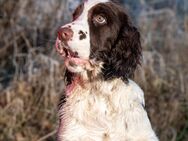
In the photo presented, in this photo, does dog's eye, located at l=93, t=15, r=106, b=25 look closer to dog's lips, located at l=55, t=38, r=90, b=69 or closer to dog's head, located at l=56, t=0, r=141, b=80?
Result: dog's head, located at l=56, t=0, r=141, b=80

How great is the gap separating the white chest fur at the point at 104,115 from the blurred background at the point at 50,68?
9.65 feet

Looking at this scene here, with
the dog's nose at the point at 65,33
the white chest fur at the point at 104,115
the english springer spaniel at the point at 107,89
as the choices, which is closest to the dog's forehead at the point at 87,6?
the english springer spaniel at the point at 107,89

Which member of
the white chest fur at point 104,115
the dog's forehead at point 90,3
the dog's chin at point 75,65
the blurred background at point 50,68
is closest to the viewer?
the dog's chin at point 75,65

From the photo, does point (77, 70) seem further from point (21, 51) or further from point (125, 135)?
point (21, 51)

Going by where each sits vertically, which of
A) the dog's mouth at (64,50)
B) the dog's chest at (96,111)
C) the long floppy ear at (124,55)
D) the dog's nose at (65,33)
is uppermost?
the dog's nose at (65,33)

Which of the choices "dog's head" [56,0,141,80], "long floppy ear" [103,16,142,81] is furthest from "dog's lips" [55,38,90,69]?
"long floppy ear" [103,16,142,81]

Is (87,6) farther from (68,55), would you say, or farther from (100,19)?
(68,55)

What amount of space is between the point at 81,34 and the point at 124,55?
0.48 metres

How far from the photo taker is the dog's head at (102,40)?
4496 millimetres

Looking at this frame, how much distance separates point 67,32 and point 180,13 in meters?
5.23

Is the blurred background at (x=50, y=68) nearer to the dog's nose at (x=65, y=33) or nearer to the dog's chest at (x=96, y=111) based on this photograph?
the dog's chest at (x=96, y=111)

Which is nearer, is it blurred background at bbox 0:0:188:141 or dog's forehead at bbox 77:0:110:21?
dog's forehead at bbox 77:0:110:21

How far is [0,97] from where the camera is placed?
8.38 meters

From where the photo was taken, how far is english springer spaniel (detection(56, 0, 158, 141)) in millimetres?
4730
